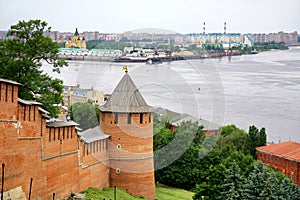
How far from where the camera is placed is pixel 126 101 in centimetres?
1377

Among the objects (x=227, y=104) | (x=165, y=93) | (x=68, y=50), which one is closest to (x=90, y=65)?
(x=68, y=50)

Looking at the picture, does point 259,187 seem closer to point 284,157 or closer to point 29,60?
point 29,60

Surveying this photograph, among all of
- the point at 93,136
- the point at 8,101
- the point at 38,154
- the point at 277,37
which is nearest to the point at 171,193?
the point at 93,136

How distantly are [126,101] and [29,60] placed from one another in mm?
2818

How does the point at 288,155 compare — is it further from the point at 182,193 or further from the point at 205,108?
the point at 205,108

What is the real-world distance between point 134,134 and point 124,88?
1.37 meters

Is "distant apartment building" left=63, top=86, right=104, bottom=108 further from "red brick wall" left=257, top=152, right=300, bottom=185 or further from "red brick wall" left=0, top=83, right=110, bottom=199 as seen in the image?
"red brick wall" left=0, top=83, right=110, bottom=199

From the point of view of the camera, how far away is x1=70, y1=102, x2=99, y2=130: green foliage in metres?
22.5

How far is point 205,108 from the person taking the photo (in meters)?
37.3

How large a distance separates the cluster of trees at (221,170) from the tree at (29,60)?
4.81m

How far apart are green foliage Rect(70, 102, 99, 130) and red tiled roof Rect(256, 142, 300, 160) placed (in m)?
7.69

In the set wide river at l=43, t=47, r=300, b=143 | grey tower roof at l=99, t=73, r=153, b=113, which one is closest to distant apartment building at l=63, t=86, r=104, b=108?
wide river at l=43, t=47, r=300, b=143

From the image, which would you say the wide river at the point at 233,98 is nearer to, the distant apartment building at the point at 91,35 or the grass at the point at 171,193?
the grass at the point at 171,193

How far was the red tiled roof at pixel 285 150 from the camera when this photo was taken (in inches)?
866
